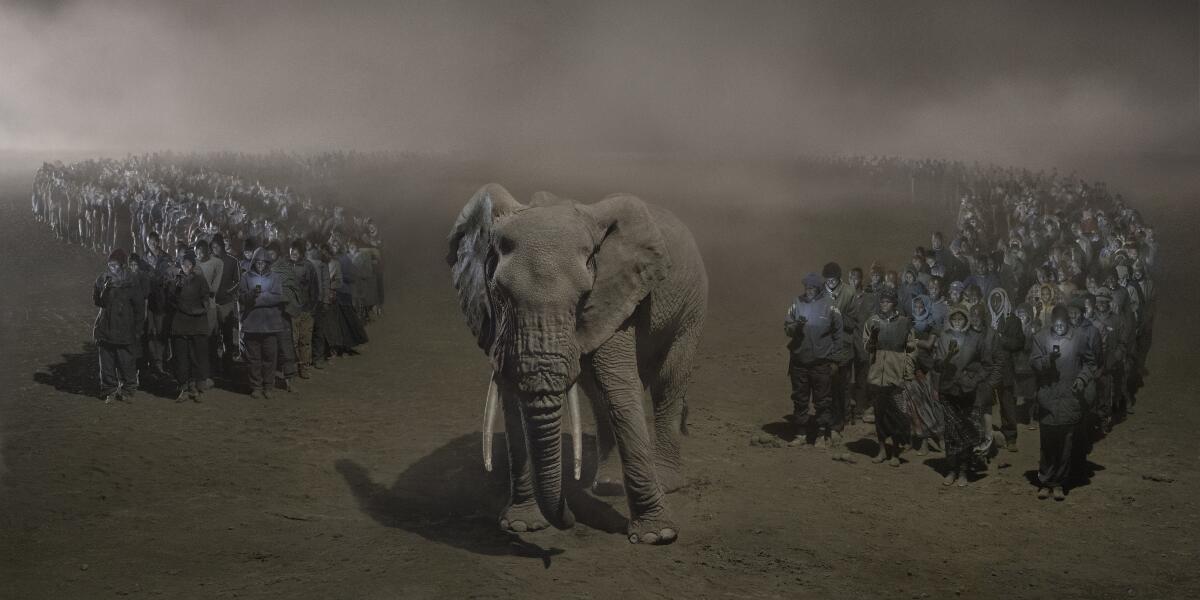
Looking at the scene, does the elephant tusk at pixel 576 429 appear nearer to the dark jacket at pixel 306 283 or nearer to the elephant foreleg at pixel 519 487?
the elephant foreleg at pixel 519 487

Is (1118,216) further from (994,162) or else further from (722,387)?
(994,162)

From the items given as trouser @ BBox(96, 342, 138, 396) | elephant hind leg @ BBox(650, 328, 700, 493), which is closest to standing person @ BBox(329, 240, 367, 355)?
trouser @ BBox(96, 342, 138, 396)

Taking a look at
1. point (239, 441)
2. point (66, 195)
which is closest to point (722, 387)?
point (239, 441)

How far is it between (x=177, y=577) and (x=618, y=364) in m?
3.47

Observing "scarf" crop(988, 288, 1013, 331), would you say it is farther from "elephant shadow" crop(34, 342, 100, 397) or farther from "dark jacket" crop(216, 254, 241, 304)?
"elephant shadow" crop(34, 342, 100, 397)

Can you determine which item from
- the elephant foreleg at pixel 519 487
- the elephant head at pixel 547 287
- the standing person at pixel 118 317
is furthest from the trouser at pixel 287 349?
the elephant foreleg at pixel 519 487

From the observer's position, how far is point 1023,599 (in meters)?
7.27

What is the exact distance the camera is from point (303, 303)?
44.1ft

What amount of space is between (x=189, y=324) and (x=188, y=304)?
247mm

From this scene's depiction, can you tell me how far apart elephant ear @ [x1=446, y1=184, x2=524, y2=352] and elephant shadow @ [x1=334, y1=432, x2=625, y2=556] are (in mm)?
1537

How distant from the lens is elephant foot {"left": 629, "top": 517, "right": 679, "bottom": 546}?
25.8 feet

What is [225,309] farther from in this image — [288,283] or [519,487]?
[519,487]

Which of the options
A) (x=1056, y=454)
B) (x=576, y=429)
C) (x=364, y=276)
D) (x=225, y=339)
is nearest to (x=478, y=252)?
(x=576, y=429)

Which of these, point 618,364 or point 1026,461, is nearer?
point 618,364
